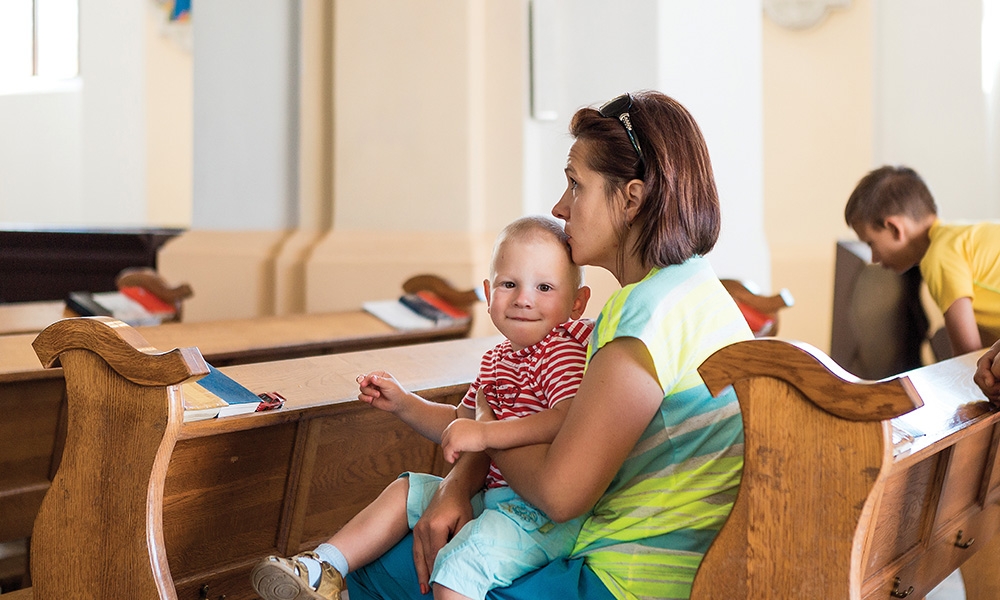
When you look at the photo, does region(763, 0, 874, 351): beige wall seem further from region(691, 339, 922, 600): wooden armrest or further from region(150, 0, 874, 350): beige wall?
region(691, 339, 922, 600): wooden armrest

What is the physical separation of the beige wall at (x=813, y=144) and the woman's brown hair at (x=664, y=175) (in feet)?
19.8

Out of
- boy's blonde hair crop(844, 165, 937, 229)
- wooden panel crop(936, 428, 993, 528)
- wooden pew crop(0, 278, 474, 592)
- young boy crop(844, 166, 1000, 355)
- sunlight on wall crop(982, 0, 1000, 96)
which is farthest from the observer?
sunlight on wall crop(982, 0, 1000, 96)

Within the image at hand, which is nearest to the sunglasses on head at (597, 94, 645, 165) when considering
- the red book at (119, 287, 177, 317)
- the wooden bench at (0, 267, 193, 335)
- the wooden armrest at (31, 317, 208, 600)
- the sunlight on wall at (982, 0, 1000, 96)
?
the wooden armrest at (31, 317, 208, 600)

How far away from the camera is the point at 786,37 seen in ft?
25.9

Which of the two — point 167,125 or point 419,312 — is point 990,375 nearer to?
point 419,312

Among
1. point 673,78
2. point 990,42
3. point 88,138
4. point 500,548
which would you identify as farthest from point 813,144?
point 88,138

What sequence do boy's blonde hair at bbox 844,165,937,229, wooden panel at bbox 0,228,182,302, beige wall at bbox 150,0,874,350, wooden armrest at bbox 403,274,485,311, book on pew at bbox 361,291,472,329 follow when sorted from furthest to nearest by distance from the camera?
wooden panel at bbox 0,228,182,302
beige wall at bbox 150,0,874,350
wooden armrest at bbox 403,274,485,311
book on pew at bbox 361,291,472,329
boy's blonde hair at bbox 844,165,937,229

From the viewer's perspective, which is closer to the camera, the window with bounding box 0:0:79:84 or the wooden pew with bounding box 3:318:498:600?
the wooden pew with bounding box 3:318:498:600

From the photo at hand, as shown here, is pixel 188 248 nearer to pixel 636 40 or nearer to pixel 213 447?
pixel 636 40

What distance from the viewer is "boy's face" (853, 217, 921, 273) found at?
3.96m

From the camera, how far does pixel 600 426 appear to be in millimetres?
1627

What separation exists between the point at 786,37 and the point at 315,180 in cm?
401

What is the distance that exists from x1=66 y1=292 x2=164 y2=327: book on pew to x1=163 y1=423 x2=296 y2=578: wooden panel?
2.19 m

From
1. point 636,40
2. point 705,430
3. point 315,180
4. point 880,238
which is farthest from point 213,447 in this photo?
point 315,180
